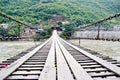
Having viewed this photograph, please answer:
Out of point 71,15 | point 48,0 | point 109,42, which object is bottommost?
point 109,42

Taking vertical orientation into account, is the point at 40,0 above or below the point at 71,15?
above

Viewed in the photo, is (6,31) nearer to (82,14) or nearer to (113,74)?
(113,74)

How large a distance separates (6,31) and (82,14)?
56787 mm

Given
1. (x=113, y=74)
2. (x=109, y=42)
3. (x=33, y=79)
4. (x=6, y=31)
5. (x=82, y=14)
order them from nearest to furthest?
(x=33, y=79) < (x=113, y=74) < (x=109, y=42) < (x=6, y=31) < (x=82, y=14)

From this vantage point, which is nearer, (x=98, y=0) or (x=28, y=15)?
(x=28, y=15)

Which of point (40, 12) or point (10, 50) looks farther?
point (40, 12)

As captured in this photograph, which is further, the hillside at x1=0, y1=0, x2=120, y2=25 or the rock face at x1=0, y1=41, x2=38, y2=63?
the hillside at x1=0, y1=0, x2=120, y2=25

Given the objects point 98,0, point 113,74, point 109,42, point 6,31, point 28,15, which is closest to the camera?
point 113,74

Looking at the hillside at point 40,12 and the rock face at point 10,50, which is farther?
the hillside at point 40,12

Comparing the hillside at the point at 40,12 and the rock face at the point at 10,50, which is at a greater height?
the hillside at the point at 40,12

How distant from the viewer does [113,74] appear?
3.59 m

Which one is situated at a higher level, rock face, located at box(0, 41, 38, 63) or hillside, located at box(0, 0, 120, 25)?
hillside, located at box(0, 0, 120, 25)

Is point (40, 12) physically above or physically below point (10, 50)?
above

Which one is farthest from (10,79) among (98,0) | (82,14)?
(98,0)
